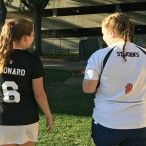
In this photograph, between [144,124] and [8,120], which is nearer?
[144,124]

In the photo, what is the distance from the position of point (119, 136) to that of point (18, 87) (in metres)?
0.95

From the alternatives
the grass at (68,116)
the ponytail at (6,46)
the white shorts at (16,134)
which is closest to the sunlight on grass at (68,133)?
the grass at (68,116)

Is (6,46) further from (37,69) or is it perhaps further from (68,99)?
(68,99)

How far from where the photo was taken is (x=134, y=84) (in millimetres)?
2930

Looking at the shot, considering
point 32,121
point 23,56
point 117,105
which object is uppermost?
point 23,56

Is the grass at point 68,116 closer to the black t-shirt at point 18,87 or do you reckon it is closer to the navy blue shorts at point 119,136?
the black t-shirt at point 18,87

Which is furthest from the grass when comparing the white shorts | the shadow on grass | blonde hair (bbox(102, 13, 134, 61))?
blonde hair (bbox(102, 13, 134, 61))

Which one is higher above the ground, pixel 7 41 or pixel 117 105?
Answer: pixel 7 41

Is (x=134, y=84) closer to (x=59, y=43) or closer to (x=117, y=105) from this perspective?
(x=117, y=105)

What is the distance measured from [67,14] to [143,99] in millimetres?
35541

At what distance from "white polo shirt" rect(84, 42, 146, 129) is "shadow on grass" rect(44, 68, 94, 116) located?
4.46 m

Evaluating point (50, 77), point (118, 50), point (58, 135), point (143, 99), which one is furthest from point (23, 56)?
point (50, 77)

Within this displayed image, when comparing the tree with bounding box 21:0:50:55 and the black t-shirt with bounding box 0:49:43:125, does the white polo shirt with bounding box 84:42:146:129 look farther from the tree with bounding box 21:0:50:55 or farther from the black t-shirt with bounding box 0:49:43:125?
the tree with bounding box 21:0:50:55

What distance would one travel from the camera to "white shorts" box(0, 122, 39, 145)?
3260 mm
